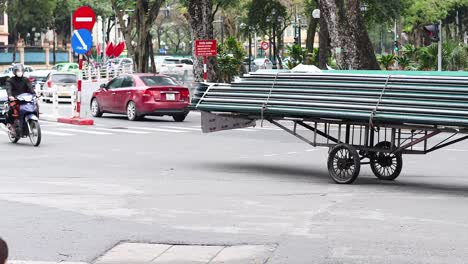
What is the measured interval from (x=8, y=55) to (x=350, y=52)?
2661 inches

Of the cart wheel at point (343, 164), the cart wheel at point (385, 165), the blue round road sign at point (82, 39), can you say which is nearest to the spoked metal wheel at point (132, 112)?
the blue round road sign at point (82, 39)

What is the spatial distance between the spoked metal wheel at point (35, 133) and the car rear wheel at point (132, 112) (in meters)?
9.90

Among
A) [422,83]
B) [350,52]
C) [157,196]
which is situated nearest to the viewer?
[157,196]

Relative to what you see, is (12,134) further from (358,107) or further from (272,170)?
(358,107)

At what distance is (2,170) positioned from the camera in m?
17.4

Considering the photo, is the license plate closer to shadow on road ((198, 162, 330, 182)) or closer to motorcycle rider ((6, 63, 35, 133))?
motorcycle rider ((6, 63, 35, 133))

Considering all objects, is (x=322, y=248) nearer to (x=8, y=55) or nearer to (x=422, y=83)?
(x=422, y=83)

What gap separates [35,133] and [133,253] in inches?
531

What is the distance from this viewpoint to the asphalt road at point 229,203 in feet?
33.3

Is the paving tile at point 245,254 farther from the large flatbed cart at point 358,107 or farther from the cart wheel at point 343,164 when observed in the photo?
the cart wheel at point 343,164

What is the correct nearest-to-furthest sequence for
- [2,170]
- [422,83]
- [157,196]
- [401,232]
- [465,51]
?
[401,232] → [157,196] → [422,83] → [2,170] → [465,51]

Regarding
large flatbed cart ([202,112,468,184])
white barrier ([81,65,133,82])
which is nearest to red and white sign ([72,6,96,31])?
large flatbed cart ([202,112,468,184])

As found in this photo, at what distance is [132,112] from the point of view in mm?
33062

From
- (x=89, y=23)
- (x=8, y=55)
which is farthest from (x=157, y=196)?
(x=8, y=55)
